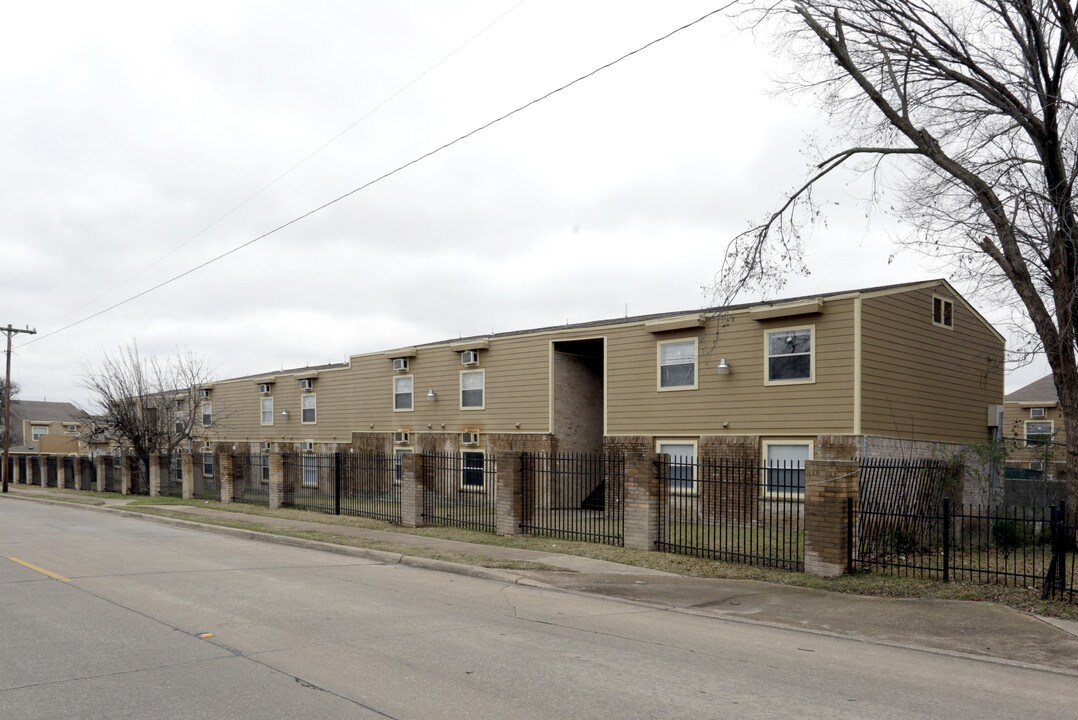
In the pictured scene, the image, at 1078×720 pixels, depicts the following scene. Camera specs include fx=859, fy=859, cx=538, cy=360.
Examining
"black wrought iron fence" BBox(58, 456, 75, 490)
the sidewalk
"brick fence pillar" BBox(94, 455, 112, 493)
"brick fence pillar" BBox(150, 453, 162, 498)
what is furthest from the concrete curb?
"black wrought iron fence" BBox(58, 456, 75, 490)

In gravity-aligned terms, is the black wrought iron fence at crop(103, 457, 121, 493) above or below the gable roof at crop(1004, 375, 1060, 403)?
below

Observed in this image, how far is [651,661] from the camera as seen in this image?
7.62 metres

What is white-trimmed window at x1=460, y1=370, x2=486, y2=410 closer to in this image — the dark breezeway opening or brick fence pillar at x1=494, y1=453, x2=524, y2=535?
the dark breezeway opening

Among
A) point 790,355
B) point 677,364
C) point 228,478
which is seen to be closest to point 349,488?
point 228,478

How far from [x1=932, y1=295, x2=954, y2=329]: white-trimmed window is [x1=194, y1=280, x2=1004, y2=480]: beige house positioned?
0.17 ft

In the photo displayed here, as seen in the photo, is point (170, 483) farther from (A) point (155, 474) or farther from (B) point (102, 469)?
(B) point (102, 469)

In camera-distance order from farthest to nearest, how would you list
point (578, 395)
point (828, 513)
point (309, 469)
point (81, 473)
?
point (81, 473) < point (578, 395) < point (309, 469) < point (828, 513)

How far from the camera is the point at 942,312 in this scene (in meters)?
22.3

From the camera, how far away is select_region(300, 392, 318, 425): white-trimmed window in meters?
36.2

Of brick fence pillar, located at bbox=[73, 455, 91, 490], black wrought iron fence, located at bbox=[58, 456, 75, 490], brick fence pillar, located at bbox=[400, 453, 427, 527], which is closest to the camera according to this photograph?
brick fence pillar, located at bbox=[400, 453, 427, 527]

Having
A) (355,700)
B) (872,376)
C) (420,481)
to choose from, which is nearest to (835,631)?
(355,700)

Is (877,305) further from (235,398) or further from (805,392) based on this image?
(235,398)

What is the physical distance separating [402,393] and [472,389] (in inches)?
156

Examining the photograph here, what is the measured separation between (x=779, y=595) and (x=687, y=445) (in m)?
11.2
